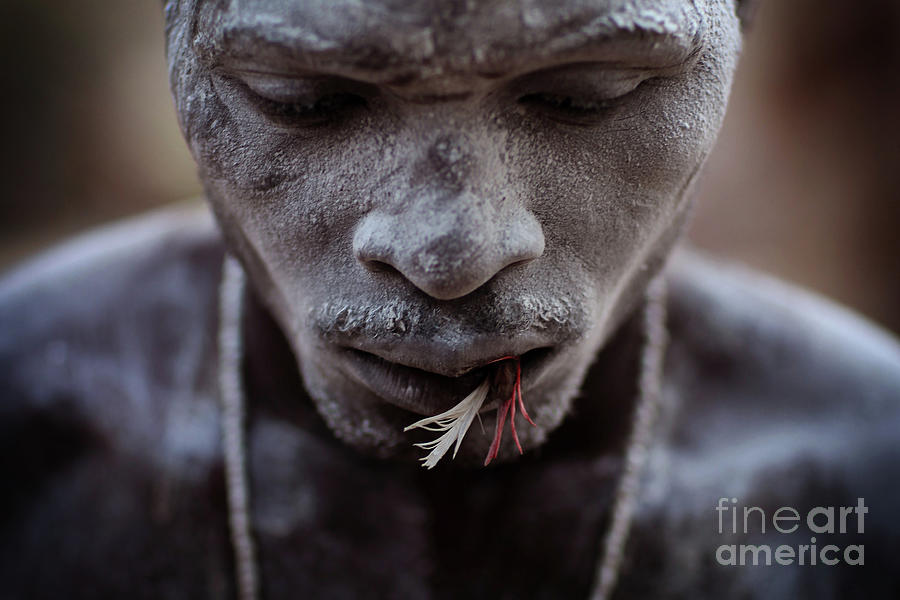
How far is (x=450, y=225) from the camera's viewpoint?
60 cm

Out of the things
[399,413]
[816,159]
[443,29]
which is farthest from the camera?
[816,159]

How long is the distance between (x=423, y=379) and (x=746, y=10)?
48 cm

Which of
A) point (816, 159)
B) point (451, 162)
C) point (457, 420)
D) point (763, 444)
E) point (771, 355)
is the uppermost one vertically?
point (816, 159)

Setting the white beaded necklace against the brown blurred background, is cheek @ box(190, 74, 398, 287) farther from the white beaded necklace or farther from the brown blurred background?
the brown blurred background

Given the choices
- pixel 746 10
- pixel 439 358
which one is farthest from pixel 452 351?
pixel 746 10

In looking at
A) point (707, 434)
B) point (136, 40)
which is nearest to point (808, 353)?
point (707, 434)

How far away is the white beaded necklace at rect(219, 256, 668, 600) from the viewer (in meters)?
1.03

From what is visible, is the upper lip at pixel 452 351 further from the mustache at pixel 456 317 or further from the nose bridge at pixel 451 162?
the nose bridge at pixel 451 162

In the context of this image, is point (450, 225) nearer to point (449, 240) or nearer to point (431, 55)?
point (449, 240)

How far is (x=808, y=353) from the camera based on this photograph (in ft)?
3.76

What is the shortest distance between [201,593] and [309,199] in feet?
2.04

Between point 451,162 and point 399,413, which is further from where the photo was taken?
point 399,413

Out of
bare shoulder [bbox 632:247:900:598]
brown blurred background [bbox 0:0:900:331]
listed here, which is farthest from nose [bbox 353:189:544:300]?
brown blurred background [bbox 0:0:900:331]

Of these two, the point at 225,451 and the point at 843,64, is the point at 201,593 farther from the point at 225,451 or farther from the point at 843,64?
the point at 843,64
